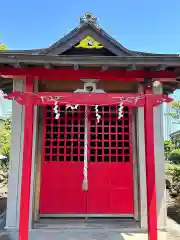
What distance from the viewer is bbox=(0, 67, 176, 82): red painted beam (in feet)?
15.8

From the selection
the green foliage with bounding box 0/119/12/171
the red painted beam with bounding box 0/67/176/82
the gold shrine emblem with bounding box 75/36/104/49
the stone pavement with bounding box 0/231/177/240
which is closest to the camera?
the red painted beam with bounding box 0/67/176/82

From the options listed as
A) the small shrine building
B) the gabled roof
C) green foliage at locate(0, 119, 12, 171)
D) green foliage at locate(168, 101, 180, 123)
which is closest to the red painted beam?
the small shrine building

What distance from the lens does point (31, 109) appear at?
15.6ft

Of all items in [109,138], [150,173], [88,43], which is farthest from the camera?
[109,138]

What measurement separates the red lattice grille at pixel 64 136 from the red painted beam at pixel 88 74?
1.93m

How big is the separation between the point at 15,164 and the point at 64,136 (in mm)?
1528

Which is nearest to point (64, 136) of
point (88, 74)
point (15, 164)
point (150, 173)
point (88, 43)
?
point (15, 164)

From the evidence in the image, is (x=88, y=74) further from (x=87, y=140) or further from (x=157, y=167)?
(x=157, y=167)

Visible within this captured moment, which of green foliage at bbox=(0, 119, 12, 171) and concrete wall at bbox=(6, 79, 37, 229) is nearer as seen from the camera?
concrete wall at bbox=(6, 79, 37, 229)

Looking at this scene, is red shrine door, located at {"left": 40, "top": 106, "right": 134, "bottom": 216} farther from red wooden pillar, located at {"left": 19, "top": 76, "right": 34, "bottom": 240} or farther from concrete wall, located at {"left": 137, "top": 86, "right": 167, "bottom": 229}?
red wooden pillar, located at {"left": 19, "top": 76, "right": 34, "bottom": 240}

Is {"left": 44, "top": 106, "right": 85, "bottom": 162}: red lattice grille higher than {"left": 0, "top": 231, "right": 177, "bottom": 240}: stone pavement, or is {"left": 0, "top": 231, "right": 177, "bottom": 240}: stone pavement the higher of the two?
{"left": 44, "top": 106, "right": 85, "bottom": 162}: red lattice grille

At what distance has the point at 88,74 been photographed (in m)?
4.88

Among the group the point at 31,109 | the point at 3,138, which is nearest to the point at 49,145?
the point at 31,109

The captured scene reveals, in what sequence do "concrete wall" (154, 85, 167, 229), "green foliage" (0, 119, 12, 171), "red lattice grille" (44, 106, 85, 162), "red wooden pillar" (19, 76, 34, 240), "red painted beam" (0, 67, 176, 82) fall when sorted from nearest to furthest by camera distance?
"red wooden pillar" (19, 76, 34, 240) < "red painted beam" (0, 67, 176, 82) < "concrete wall" (154, 85, 167, 229) < "red lattice grille" (44, 106, 85, 162) < "green foliage" (0, 119, 12, 171)
